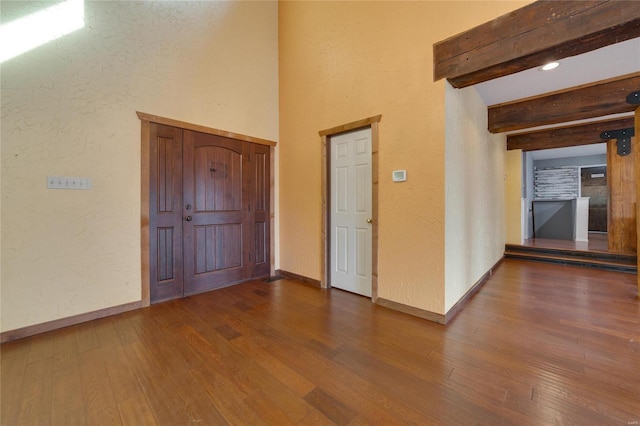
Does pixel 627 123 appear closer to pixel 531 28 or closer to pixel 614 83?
pixel 614 83

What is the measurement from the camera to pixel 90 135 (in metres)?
2.45

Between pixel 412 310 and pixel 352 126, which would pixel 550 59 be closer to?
pixel 352 126

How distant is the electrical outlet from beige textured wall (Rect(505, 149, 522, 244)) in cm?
714

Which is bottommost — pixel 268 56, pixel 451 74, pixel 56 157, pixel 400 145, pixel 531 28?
pixel 56 157

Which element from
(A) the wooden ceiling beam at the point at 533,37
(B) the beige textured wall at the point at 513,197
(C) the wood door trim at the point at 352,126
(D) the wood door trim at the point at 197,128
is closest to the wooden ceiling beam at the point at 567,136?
(B) the beige textured wall at the point at 513,197

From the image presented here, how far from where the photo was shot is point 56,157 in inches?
90.0

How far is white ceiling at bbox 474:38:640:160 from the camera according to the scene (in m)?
2.51

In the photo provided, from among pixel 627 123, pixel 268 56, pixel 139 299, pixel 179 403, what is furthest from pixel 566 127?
pixel 139 299

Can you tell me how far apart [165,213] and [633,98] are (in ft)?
18.3

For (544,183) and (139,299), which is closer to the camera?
(139,299)

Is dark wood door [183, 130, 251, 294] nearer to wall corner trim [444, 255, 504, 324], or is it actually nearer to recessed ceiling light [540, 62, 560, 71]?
wall corner trim [444, 255, 504, 324]

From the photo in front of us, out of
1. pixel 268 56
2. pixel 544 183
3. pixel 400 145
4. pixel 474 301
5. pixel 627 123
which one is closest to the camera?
pixel 400 145

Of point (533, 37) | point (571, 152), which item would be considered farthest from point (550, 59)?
point (571, 152)

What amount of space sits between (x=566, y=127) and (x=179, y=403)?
677cm
